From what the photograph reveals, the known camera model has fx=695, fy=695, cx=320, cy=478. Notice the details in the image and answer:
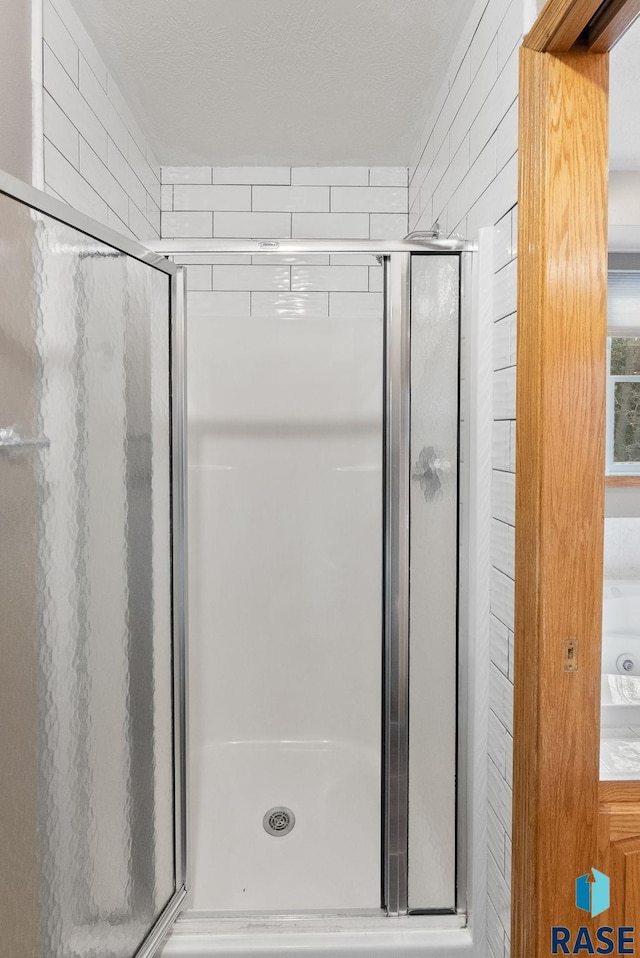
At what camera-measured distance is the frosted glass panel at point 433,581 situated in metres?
1.50

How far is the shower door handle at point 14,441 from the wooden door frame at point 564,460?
0.79 m

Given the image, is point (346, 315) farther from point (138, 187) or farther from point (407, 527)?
point (407, 527)

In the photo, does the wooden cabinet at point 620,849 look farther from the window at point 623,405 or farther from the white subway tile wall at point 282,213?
the white subway tile wall at point 282,213

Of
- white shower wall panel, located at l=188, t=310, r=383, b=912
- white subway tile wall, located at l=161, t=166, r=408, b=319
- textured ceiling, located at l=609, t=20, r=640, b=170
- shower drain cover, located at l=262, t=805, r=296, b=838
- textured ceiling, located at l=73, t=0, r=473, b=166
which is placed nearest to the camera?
textured ceiling, located at l=609, t=20, r=640, b=170

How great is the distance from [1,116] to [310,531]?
153 centimetres

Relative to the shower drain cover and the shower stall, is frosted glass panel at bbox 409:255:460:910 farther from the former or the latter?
the shower drain cover

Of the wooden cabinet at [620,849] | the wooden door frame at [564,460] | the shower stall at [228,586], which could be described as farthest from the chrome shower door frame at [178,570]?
the wooden cabinet at [620,849]

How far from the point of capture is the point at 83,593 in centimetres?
108

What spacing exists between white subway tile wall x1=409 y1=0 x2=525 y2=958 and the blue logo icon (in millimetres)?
169

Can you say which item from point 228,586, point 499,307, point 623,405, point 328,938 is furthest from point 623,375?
point 228,586

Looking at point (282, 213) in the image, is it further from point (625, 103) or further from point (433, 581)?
point (433, 581)

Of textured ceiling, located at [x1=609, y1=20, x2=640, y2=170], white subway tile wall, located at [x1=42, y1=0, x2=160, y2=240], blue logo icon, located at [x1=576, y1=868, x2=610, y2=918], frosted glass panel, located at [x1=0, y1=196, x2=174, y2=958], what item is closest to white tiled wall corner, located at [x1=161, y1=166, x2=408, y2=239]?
white subway tile wall, located at [x1=42, y1=0, x2=160, y2=240]

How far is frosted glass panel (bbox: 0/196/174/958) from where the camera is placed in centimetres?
89

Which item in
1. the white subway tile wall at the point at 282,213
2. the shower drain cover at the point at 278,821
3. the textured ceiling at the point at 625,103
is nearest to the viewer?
the textured ceiling at the point at 625,103
